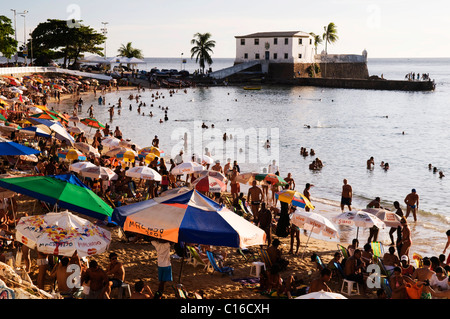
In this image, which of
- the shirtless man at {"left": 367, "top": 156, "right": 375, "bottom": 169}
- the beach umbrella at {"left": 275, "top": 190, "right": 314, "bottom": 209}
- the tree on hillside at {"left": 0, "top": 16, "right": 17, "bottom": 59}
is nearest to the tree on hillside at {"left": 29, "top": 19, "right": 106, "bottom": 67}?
the tree on hillside at {"left": 0, "top": 16, "right": 17, "bottom": 59}

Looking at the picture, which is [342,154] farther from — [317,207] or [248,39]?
[248,39]

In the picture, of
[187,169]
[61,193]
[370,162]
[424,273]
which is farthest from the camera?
[370,162]

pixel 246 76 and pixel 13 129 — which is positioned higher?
pixel 246 76

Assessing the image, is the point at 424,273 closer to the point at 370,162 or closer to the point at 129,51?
the point at 370,162

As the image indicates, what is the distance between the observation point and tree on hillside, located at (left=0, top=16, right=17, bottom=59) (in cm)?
6594

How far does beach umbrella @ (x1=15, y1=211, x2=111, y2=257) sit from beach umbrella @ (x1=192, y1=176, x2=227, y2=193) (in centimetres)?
557

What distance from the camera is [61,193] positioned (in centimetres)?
896

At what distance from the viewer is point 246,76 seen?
320ft

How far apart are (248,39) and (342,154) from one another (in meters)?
68.0

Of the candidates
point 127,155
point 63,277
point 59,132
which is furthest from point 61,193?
point 59,132

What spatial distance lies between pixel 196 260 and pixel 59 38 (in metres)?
77.2

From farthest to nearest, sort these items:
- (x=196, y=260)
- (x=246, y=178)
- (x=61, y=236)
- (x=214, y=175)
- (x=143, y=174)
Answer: (x=246, y=178) → (x=214, y=175) → (x=143, y=174) → (x=196, y=260) → (x=61, y=236)

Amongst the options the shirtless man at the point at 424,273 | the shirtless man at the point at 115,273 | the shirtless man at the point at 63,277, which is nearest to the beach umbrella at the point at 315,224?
the shirtless man at the point at 424,273
